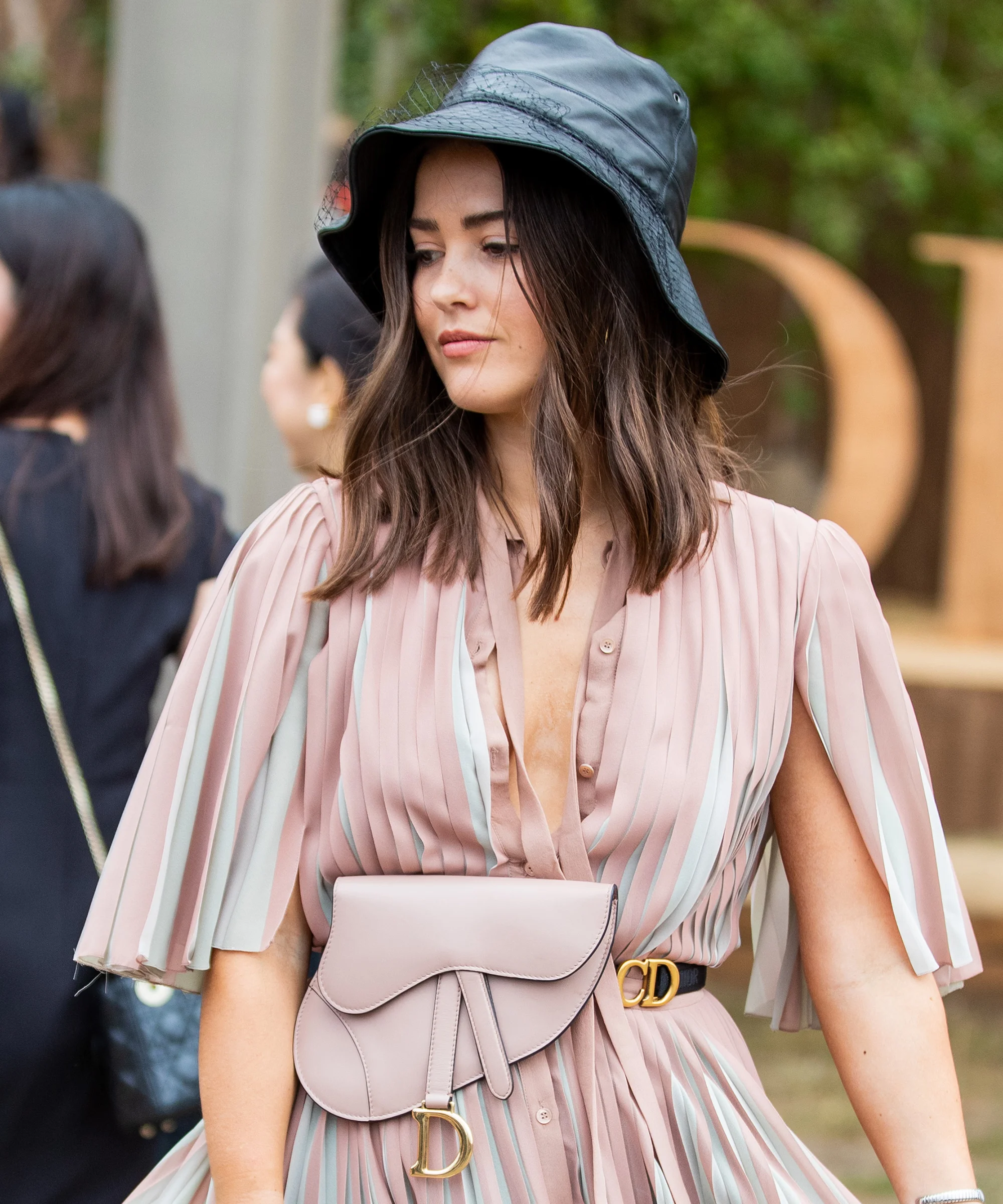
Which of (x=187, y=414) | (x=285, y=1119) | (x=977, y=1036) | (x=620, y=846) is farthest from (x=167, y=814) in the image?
(x=977, y=1036)

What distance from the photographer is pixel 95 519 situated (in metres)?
2.65

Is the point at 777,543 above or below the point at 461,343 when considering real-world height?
below

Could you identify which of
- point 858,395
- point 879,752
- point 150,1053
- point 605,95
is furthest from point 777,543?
point 858,395

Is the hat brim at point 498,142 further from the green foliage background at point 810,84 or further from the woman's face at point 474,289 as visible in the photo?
the green foliage background at point 810,84

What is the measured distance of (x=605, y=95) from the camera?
176 centimetres

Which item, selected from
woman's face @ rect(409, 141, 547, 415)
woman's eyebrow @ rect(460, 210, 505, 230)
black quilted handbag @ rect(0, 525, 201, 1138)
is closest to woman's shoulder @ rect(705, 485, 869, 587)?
woman's face @ rect(409, 141, 547, 415)

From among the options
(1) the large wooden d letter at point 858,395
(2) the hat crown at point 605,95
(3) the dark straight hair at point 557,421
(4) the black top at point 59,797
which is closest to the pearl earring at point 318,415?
(4) the black top at point 59,797

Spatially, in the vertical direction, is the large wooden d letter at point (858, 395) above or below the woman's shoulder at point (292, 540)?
below

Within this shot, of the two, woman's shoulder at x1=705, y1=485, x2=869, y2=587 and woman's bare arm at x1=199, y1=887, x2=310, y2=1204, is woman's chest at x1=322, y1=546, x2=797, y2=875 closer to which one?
woman's shoulder at x1=705, y1=485, x2=869, y2=587

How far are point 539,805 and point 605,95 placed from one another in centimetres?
82

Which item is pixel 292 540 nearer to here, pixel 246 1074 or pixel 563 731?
pixel 563 731

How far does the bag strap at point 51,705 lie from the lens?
8.23 feet

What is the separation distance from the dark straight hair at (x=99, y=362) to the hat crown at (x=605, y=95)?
118 cm

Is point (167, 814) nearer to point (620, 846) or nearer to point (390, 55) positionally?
point (620, 846)
